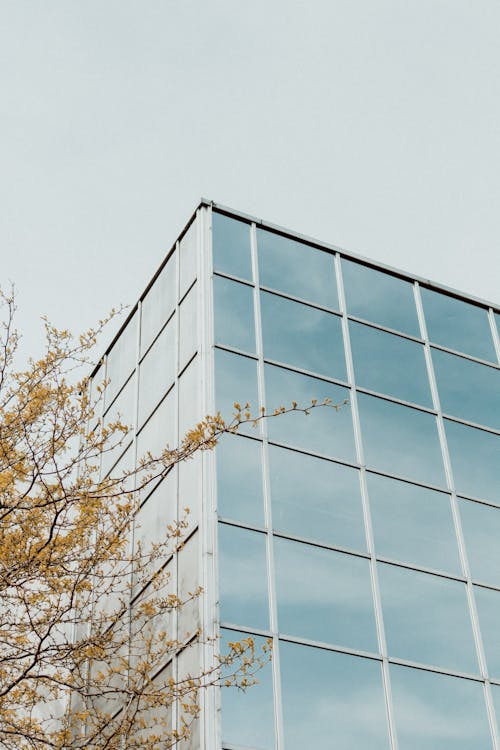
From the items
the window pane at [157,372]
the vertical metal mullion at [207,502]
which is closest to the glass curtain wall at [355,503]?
the vertical metal mullion at [207,502]

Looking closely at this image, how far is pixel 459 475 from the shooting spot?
13.5 m

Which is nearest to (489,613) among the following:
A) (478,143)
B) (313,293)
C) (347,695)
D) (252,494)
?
(347,695)

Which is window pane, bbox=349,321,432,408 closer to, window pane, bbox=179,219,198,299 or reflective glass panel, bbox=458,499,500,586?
reflective glass panel, bbox=458,499,500,586

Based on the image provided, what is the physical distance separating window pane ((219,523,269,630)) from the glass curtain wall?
0.02 metres

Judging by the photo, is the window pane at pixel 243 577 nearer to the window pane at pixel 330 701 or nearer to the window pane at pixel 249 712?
the window pane at pixel 249 712

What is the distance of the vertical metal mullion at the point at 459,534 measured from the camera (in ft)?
37.3

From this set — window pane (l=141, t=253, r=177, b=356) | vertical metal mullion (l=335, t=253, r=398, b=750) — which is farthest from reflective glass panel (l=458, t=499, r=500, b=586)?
window pane (l=141, t=253, r=177, b=356)

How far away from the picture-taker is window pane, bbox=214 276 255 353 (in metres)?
12.8

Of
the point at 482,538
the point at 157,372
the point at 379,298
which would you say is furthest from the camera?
the point at 379,298

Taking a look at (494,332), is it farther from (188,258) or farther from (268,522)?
(268,522)

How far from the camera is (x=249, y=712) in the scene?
9.83m

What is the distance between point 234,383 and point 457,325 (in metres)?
4.73

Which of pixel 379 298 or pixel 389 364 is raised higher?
pixel 379 298

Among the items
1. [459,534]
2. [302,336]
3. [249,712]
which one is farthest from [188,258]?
[249,712]
